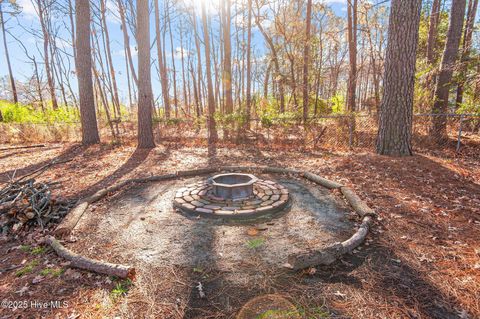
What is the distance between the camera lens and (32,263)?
2529mm

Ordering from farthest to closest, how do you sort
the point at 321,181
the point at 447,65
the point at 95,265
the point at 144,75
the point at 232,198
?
the point at 144,75 → the point at 447,65 → the point at 321,181 → the point at 232,198 → the point at 95,265

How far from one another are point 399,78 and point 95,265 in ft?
20.8

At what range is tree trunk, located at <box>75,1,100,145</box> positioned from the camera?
7.95 m

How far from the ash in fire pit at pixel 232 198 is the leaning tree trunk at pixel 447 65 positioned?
638cm

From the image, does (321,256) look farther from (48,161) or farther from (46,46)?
(46,46)

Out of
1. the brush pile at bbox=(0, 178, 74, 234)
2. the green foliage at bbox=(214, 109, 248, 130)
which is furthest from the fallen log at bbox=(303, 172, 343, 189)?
the green foliage at bbox=(214, 109, 248, 130)

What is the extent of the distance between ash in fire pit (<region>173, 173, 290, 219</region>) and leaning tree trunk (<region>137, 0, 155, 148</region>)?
173 inches

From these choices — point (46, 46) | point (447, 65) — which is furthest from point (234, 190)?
point (46, 46)

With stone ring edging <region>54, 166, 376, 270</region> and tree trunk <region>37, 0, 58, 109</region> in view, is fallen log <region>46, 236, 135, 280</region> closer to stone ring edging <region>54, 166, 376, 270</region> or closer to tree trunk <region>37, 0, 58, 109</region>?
stone ring edging <region>54, 166, 376, 270</region>

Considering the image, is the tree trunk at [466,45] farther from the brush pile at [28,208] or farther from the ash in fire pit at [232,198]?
the brush pile at [28,208]

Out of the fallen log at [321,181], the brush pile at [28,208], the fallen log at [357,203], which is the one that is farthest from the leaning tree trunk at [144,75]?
the fallen log at [357,203]

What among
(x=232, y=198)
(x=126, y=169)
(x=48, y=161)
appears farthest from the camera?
(x=48, y=161)

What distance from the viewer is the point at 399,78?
5.42 metres

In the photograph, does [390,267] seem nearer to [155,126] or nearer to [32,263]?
[32,263]
